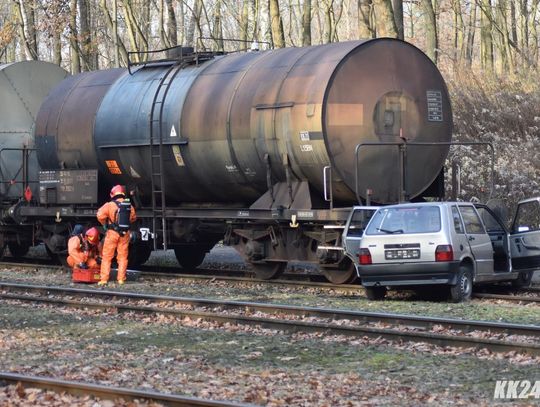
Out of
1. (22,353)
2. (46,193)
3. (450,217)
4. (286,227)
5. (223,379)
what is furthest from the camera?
(46,193)

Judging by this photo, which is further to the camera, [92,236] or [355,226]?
[92,236]

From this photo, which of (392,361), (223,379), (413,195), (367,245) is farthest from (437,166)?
(223,379)

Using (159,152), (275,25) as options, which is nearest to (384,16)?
(159,152)

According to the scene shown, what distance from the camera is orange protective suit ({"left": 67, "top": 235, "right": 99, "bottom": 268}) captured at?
18.1m

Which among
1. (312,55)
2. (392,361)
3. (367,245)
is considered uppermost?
(312,55)

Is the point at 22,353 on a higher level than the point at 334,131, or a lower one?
lower

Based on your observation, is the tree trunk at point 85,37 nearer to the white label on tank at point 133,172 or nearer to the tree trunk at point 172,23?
the tree trunk at point 172,23

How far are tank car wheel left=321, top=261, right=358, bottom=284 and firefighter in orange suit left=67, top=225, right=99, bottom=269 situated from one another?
447cm

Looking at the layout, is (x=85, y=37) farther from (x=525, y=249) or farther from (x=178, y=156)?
(x=525, y=249)

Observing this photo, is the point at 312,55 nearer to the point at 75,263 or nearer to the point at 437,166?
the point at 437,166

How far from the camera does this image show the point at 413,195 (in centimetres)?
1689

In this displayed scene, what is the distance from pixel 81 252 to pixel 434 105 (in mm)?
6819

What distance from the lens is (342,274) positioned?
657 inches

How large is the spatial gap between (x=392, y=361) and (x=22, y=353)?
3.91 m
